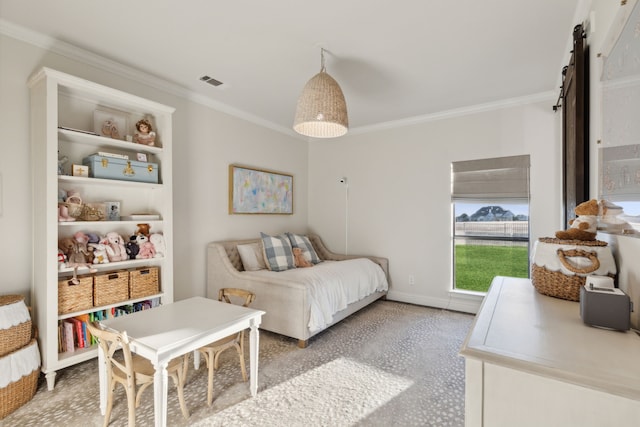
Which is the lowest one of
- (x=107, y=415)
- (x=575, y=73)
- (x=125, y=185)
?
(x=107, y=415)

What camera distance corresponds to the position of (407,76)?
2846 mm

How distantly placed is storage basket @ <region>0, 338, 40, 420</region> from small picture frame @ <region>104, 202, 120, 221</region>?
1014 mm

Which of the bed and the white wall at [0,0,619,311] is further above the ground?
the white wall at [0,0,619,311]

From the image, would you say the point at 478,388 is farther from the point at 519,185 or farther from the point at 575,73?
the point at 519,185

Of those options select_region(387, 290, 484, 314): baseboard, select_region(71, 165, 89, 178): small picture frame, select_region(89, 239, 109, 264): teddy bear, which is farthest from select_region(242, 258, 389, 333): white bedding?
select_region(71, 165, 89, 178): small picture frame

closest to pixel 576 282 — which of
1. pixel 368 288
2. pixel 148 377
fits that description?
pixel 148 377

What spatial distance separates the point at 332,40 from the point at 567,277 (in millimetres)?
2086

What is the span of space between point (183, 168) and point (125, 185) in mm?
684

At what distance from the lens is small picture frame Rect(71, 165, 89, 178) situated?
2307mm

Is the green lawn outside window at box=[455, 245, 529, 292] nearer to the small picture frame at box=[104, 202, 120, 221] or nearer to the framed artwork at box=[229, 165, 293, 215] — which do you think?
the framed artwork at box=[229, 165, 293, 215]

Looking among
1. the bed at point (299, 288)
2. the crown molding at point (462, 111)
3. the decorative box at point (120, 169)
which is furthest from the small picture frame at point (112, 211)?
the crown molding at point (462, 111)

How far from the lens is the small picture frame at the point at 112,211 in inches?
103

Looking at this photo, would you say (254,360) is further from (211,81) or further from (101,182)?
(211,81)

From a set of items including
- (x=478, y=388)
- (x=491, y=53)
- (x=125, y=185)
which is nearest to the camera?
(x=478, y=388)
